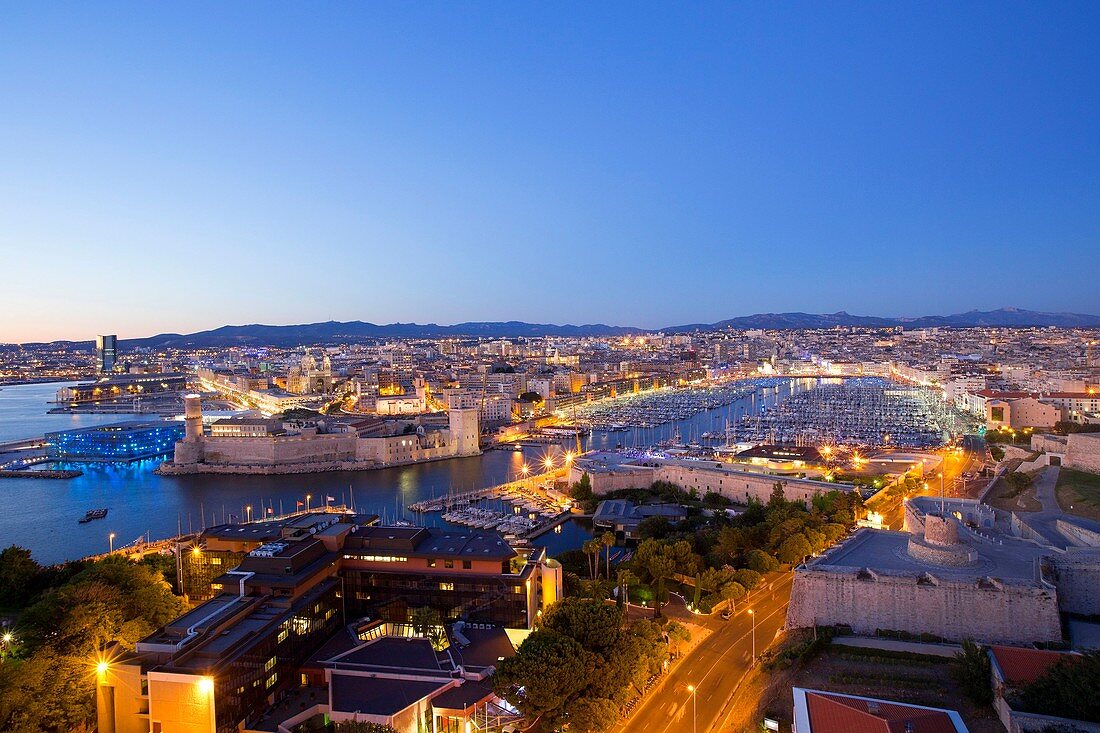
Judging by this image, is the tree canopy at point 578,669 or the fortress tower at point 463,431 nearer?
the tree canopy at point 578,669

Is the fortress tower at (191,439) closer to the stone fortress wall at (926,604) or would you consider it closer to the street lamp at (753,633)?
the street lamp at (753,633)

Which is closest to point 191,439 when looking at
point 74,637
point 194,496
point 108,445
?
point 108,445

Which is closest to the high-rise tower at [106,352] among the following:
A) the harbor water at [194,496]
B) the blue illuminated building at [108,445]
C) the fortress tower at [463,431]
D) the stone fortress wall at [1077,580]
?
the blue illuminated building at [108,445]

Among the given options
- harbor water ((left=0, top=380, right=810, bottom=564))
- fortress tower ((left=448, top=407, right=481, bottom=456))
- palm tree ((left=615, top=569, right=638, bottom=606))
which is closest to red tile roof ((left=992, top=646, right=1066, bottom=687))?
palm tree ((left=615, top=569, right=638, bottom=606))

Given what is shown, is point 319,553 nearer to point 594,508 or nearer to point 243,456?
point 594,508

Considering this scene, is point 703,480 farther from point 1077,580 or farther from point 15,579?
point 15,579

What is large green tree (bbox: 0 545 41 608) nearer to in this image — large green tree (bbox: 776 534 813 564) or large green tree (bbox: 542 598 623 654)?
large green tree (bbox: 542 598 623 654)

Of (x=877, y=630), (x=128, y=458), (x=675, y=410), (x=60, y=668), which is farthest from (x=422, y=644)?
(x=675, y=410)
